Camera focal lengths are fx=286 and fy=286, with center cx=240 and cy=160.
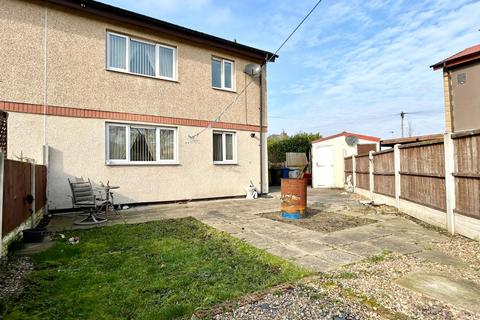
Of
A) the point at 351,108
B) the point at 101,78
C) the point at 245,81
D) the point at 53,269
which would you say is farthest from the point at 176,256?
the point at 351,108

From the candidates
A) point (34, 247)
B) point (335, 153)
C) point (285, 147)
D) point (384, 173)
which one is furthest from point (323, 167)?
point (34, 247)

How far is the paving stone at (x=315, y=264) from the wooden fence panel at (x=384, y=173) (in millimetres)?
5954

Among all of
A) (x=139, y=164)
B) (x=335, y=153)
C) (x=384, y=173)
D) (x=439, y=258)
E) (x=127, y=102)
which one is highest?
(x=127, y=102)

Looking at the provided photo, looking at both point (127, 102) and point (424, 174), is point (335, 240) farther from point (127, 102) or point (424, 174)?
point (127, 102)

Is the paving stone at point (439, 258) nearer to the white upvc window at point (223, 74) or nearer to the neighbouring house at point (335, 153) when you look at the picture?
the white upvc window at point (223, 74)

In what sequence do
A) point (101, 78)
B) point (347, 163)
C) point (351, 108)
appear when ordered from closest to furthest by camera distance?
point (101, 78)
point (347, 163)
point (351, 108)

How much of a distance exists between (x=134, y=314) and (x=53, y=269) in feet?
6.30

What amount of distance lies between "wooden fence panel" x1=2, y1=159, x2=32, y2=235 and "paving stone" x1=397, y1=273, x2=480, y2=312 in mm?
5583

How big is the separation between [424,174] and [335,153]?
1014 centimetres

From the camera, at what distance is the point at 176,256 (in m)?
4.34

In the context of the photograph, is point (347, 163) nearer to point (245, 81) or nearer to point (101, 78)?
point (245, 81)

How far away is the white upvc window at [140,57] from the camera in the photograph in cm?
933

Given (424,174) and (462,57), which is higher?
(462,57)

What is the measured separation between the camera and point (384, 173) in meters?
9.62
